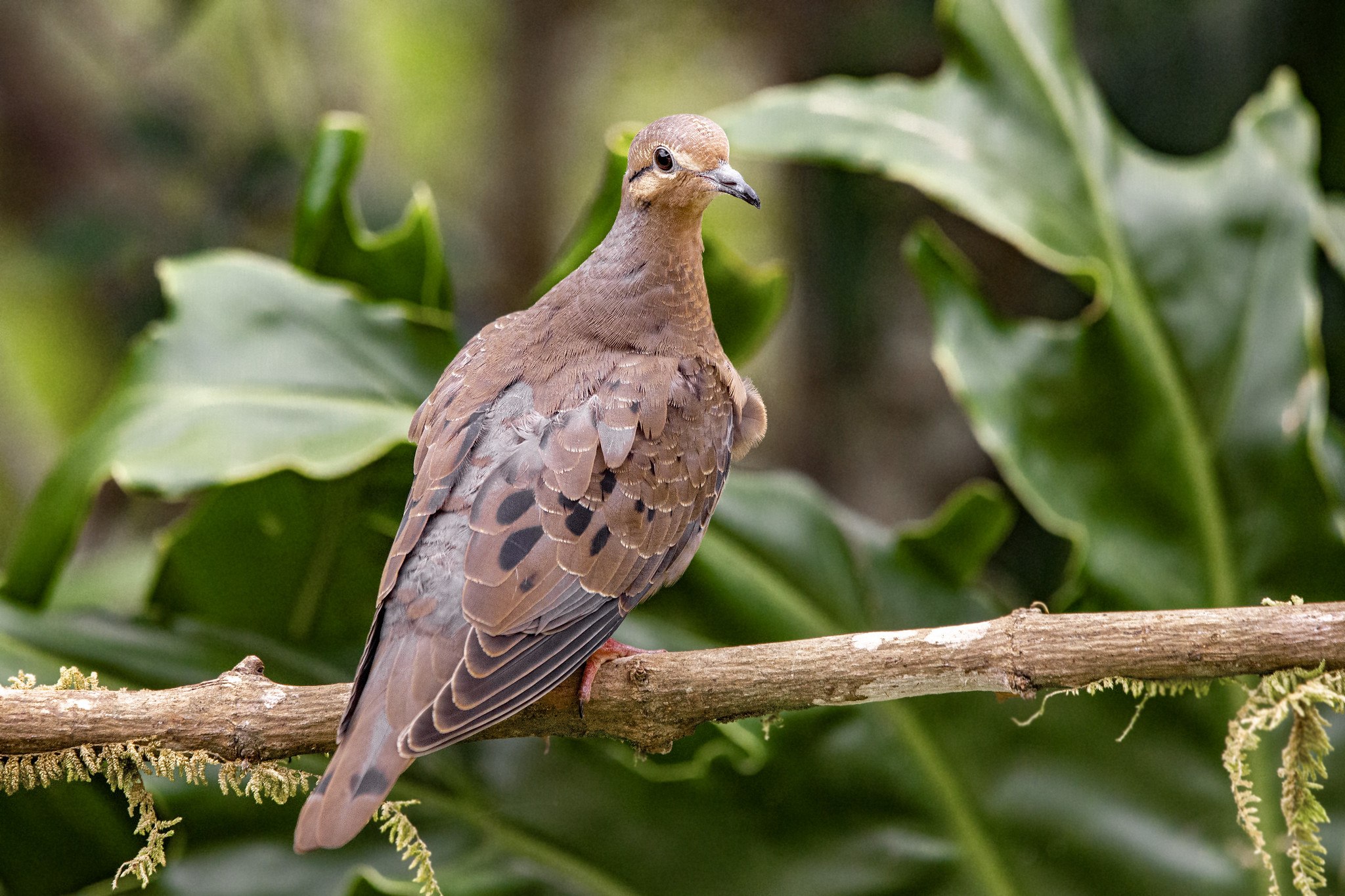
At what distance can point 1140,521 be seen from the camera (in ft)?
10.8

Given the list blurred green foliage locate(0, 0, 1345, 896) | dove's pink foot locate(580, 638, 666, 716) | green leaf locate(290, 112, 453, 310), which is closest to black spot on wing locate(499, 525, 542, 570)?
dove's pink foot locate(580, 638, 666, 716)

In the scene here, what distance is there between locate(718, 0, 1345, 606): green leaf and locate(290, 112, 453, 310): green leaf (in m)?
0.87

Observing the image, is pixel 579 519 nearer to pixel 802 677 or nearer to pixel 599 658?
pixel 599 658

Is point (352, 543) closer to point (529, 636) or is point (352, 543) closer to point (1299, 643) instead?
point (529, 636)

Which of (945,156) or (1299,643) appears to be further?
(945,156)

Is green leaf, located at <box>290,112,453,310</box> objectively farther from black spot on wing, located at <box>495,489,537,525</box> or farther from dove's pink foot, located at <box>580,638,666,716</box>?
→ dove's pink foot, located at <box>580,638,666,716</box>

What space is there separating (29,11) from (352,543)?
416 centimetres

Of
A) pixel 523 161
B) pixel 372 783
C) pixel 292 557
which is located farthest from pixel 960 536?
pixel 523 161

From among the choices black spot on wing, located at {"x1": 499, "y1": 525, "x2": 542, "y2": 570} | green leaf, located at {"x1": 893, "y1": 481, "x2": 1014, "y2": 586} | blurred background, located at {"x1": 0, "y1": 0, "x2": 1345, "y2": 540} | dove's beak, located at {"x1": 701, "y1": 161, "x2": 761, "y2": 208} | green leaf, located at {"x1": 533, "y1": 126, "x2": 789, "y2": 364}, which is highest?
blurred background, located at {"x1": 0, "y1": 0, "x2": 1345, "y2": 540}

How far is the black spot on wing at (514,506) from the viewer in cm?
214

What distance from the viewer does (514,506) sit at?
7.09ft

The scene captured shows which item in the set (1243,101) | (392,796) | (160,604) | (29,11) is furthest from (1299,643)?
(29,11)

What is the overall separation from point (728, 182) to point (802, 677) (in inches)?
36.1

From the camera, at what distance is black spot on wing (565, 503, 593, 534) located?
2.21m
